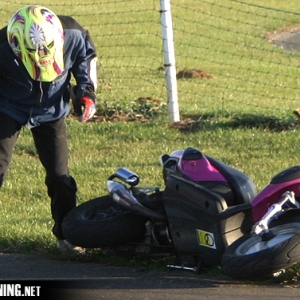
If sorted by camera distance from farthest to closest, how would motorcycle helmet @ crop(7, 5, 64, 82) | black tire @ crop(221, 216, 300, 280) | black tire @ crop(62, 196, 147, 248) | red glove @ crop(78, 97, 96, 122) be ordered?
red glove @ crop(78, 97, 96, 122) < black tire @ crop(62, 196, 147, 248) < motorcycle helmet @ crop(7, 5, 64, 82) < black tire @ crop(221, 216, 300, 280)

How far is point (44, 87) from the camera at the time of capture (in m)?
5.30

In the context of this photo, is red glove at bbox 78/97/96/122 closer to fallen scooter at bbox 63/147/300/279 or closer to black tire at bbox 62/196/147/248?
fallen scooter at bbox 63/147/300/279

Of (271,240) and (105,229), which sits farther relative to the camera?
(105,229)

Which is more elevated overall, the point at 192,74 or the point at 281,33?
the point at 281,33

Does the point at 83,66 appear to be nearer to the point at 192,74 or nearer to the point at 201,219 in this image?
the point at 201,219

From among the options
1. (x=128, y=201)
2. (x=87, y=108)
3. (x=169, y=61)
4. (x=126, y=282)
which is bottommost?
(x=126, y=282)

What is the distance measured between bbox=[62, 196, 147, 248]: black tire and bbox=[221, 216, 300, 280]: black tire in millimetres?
729

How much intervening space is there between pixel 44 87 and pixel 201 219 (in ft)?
4.46

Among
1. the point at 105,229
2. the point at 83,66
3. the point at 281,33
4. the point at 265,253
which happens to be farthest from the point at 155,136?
the point at 281,33

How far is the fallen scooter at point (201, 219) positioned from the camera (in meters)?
4.45

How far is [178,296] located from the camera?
4484 mm

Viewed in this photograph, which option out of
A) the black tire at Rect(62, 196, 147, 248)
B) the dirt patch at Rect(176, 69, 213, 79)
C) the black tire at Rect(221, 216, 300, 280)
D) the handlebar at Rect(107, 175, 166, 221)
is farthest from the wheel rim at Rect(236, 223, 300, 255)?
the dirt patch at Rect(176, 69, 213, 79)

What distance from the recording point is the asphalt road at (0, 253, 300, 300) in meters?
4.49

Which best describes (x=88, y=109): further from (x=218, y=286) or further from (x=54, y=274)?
(x=218, y=286)
